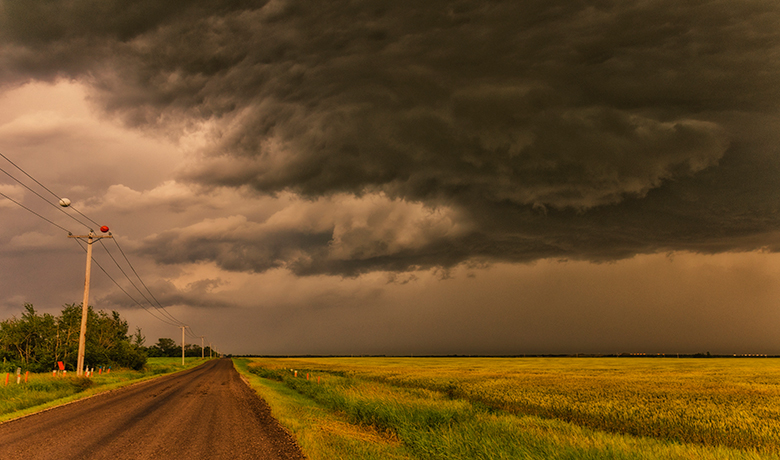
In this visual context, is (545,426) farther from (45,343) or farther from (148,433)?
(45,343)

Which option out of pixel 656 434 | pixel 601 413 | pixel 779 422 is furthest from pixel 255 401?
pixel 779 422

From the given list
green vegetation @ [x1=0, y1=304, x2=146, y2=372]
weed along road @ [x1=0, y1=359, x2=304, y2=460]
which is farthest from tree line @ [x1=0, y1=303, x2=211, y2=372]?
weed along road @ [x1=0, y1=359, x2=304, y2=460]

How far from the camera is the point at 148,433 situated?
1233 cm

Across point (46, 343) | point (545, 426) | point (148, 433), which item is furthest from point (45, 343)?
point (545, 426)

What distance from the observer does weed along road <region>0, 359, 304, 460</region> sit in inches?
388

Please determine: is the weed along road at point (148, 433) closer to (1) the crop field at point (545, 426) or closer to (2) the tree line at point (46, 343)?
(1) the crop field at point (545, 426)

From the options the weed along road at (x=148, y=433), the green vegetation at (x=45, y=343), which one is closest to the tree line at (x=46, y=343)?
the green vegetation at (x=45, y=343)

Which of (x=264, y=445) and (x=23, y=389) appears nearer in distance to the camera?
(x=264, y=445)

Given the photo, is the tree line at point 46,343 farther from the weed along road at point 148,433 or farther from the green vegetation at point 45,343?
the weed along road at point 148,433

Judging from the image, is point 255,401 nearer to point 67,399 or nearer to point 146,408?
point 146,408

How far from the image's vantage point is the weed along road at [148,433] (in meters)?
9.84

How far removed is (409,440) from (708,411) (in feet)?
46.4

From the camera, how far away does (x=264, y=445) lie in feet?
35.1

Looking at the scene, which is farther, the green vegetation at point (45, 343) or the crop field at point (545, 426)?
the green vegetation at point (45, 343)
